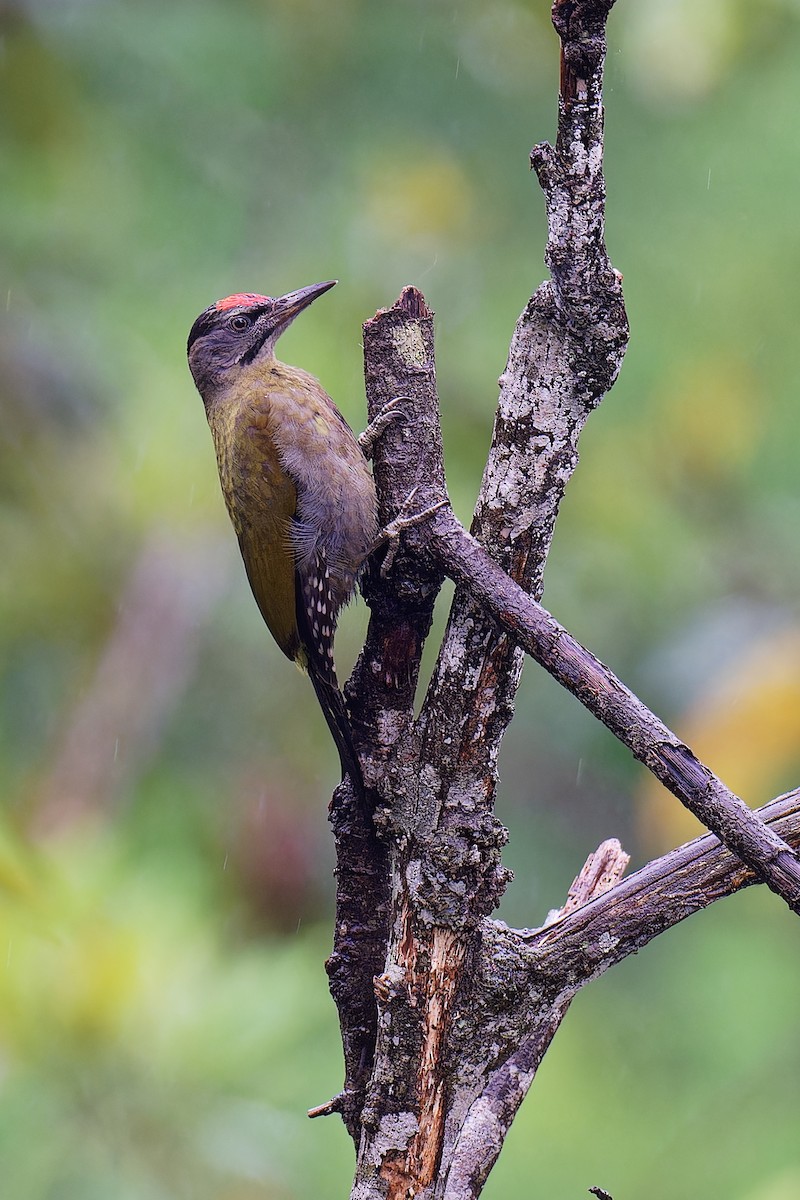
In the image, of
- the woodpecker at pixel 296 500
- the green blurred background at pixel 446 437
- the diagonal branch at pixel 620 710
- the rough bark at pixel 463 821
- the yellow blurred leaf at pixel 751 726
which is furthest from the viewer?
the green blurred background at pixel 446 437

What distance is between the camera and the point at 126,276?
4.39 metres

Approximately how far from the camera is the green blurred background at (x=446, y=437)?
11.5 feet

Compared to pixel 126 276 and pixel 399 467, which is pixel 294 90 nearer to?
pixel 126 276

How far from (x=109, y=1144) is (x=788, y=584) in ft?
8.58

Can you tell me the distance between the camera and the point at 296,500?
102 inches

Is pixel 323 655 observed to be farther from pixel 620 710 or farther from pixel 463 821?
pixel 620 710

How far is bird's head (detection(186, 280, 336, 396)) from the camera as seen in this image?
2.86 m

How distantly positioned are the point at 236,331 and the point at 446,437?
1.19 metres

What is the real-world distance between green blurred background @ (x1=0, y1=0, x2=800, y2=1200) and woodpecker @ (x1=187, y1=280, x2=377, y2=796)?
719 mm

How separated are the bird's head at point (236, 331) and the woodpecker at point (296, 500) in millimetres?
75

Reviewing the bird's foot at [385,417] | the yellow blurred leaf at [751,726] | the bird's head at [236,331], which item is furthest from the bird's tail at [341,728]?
the yellow blurred leaf at [751,726]

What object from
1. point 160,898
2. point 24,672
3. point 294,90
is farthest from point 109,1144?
point 294,90

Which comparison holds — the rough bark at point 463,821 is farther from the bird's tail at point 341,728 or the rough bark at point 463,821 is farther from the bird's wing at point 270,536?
the bird's wing at point 270,536

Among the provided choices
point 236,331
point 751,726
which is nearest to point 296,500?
point 236,331
